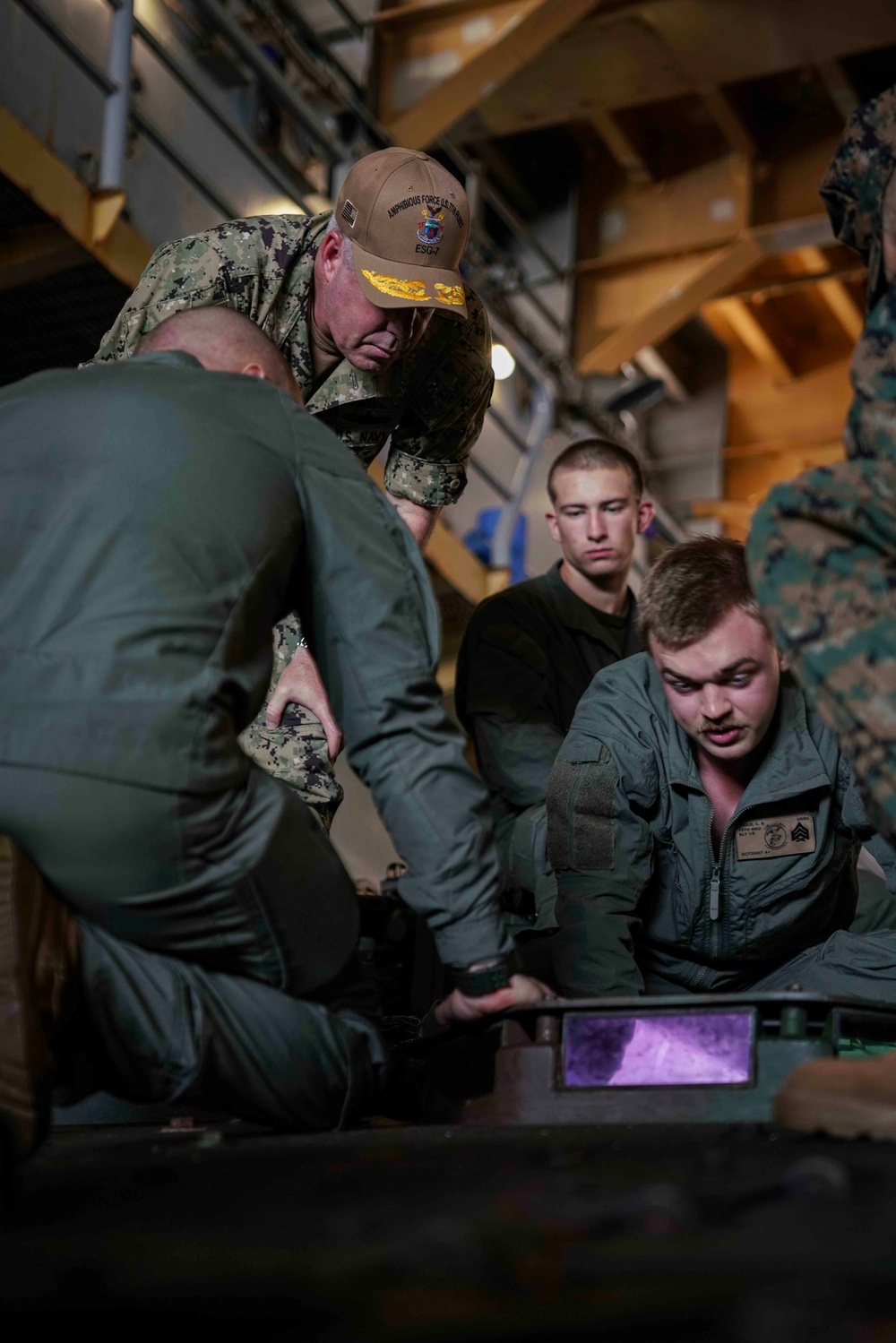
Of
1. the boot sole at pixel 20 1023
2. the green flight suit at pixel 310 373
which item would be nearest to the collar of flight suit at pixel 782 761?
the green flight suit at pixel 310 373

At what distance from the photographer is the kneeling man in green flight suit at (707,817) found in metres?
2.44

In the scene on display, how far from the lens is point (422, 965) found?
3.24m

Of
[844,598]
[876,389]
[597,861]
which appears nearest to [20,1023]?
[844,598]

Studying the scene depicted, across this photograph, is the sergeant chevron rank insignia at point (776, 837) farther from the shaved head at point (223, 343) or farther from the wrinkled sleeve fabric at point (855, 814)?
the shaved head at point (223, 343)

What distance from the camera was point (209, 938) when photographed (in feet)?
5.67

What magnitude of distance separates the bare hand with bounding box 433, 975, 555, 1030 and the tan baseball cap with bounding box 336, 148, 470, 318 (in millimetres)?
1322

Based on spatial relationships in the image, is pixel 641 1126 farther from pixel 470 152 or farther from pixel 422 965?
pixel 470 152

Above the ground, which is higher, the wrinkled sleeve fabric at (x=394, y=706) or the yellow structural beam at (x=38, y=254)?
the yellow structural beam at (x=38, y=254)

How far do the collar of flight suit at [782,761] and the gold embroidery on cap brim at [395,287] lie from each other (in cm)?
86

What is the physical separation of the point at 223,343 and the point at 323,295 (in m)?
0.80

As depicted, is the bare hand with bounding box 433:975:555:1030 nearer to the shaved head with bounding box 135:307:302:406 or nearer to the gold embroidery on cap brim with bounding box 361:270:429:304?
the shaved head with bounding box 135:307:302:406

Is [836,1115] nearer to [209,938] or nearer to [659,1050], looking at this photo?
[659,1050]

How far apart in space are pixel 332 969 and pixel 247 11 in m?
4.71

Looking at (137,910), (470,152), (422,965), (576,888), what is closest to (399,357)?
(576,888)
